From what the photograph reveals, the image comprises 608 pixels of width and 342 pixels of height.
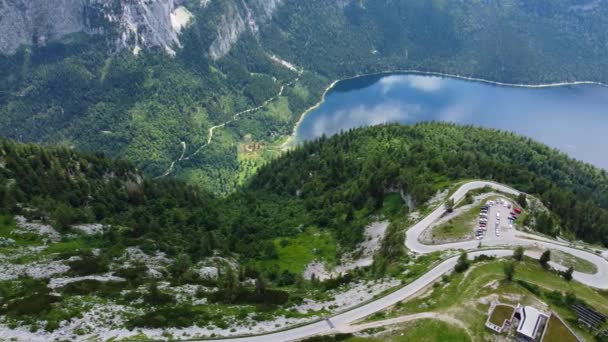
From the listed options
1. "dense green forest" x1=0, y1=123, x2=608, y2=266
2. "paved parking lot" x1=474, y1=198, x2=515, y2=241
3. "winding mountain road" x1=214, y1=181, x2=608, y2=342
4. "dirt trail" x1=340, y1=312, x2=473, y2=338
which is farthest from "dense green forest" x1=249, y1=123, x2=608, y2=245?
"dirt trail" x1=340, y1=312, x2=473, y2=338

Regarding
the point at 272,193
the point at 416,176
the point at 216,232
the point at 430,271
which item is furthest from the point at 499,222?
the point at 272,193

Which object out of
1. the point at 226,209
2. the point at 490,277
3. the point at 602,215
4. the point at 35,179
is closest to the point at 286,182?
the point at 226,209

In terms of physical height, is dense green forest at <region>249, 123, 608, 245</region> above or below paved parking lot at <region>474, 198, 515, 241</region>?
above

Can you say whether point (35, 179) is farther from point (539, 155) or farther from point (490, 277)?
point (539, 155)

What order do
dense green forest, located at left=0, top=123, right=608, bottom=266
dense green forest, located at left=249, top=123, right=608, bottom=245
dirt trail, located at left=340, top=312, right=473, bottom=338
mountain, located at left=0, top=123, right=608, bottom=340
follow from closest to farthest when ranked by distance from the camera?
dirt trail, located at left=340, top=312, right=473, bottom=338 < mountain, located at left=0, top=123, right=608, bottom=340 < dense green forest, located at left=0, top=123, right=608, bottom=266 < dense green forest, located at left=249, top=123, right=608, bottom=245

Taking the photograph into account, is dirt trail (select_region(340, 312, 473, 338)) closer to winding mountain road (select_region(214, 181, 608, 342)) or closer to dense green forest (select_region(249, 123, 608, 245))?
winding mountain road (select_region(214, 181, 608, 342))

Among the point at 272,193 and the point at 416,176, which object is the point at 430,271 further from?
the point at 272,193

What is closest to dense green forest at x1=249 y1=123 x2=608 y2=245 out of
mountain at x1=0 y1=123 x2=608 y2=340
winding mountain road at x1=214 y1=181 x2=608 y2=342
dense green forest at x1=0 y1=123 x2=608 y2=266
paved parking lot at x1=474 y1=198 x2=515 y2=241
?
dense green forest at x1=0 y1=123 x2=608 y2=266

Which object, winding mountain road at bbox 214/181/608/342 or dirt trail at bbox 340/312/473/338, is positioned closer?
dirt trail at bbox 340/312/473/338

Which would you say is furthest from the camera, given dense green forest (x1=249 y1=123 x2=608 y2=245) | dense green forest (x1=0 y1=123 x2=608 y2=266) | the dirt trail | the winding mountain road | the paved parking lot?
dense green forest (x1=249 y1=123 x2=608 y2=245)
